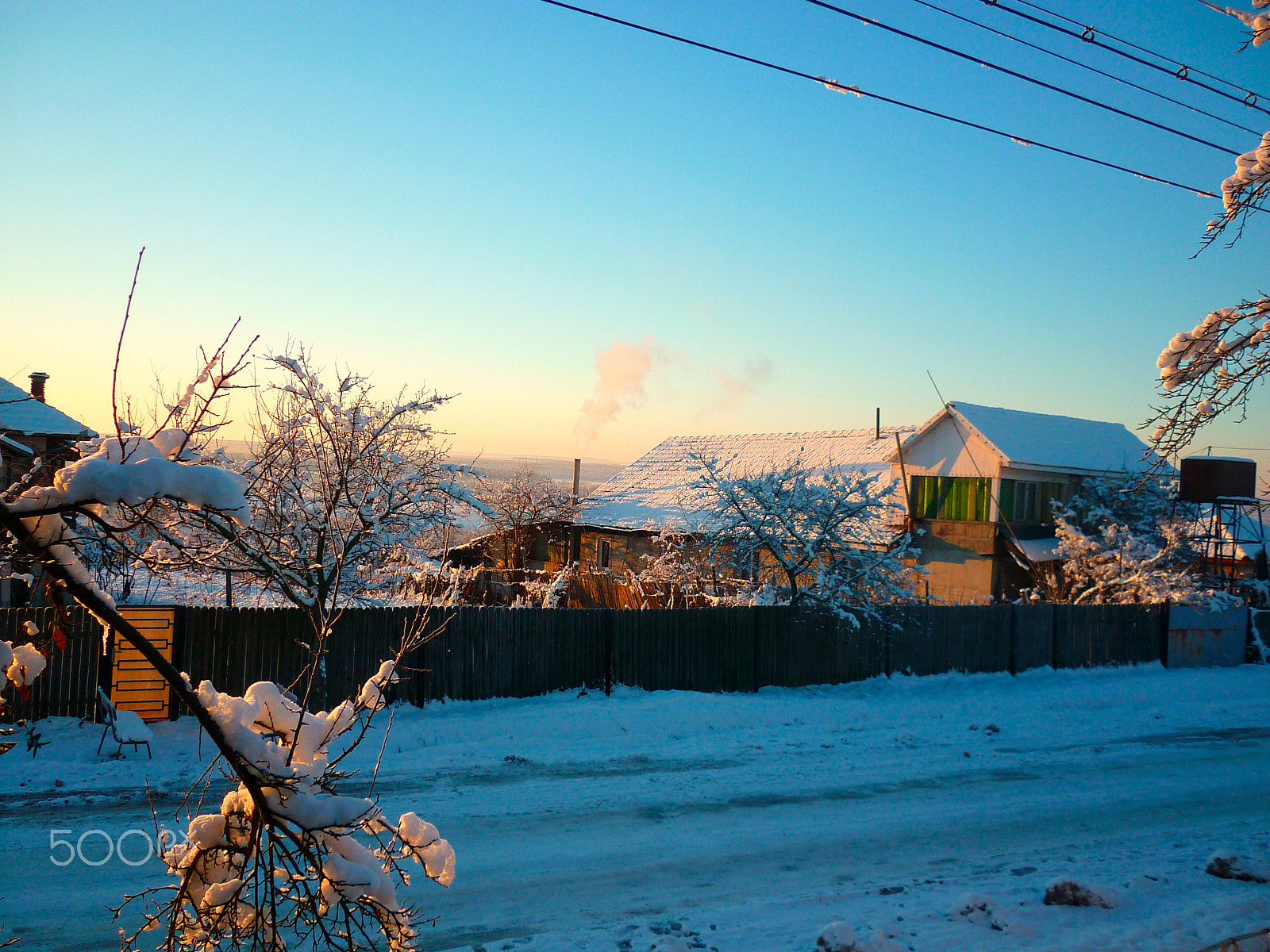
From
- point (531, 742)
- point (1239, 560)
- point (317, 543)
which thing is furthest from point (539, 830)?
point (1239, 560)

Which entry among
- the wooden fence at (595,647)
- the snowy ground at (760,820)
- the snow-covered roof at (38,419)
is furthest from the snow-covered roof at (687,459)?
the snow-covered roof at (38,419)

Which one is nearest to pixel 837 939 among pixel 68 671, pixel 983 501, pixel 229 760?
pixel 229 760

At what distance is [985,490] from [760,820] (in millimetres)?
21253

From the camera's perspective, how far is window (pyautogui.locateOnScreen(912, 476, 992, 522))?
26688 mm

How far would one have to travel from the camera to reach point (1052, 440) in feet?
98.2

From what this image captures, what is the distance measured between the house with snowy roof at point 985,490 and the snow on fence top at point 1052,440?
0.18 feet

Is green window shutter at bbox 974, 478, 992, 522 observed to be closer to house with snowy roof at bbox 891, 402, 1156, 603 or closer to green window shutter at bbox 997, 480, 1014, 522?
house with snowy roof at bbox 891, 402, 1156, 603

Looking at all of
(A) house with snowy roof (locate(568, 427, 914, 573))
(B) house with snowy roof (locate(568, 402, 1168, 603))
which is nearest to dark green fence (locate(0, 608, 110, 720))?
(B) house with snowy roof (locate(568, 402, 1168, 603))

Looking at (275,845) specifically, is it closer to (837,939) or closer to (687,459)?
(837,939)

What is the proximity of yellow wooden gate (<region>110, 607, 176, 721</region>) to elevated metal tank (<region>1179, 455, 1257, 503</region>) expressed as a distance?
2367cm

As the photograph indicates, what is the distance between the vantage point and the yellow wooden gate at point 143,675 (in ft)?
35.1

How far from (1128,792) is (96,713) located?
12971 mm

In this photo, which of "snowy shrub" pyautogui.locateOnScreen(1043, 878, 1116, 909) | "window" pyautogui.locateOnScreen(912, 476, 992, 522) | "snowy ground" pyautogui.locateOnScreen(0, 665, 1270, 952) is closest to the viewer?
"snowy ground" pyautogui.locateOnScreen(0, 665, 1270, 952)

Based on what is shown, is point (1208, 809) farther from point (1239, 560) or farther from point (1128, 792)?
point (1239, 560)
